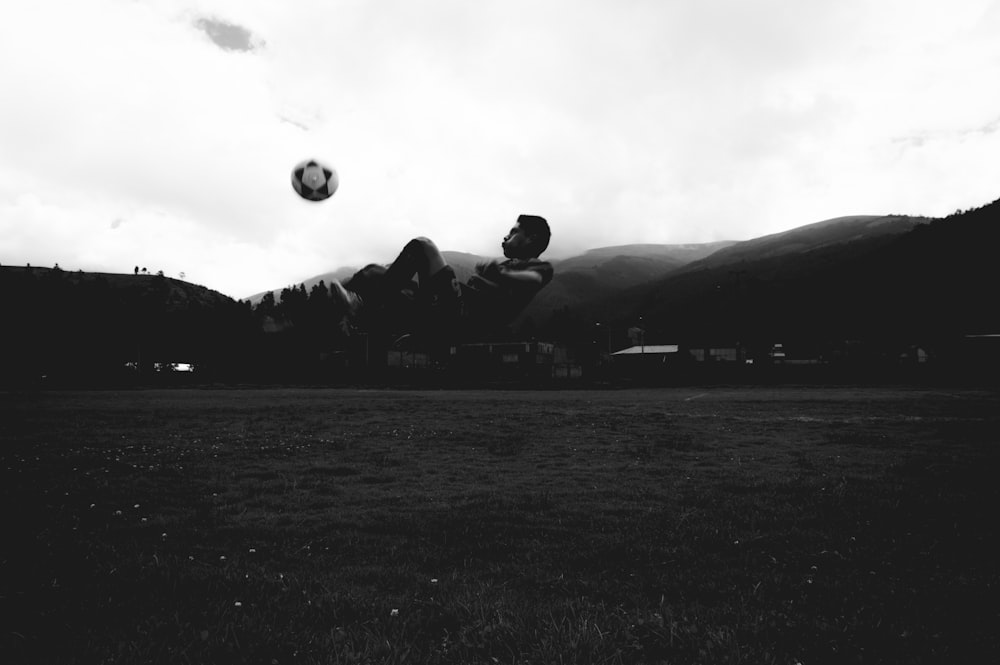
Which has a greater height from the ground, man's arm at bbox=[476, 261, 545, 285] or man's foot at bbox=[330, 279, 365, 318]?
man's arm at bbox=[476, 261, 545, 285]

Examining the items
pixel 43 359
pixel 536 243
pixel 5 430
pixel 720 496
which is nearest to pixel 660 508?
pixel 720 496

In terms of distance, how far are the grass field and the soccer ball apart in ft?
→ 38.3

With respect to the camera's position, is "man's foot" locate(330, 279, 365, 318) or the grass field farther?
"man's foot" locate(330, 279, 365, 318)

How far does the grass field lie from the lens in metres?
4.34

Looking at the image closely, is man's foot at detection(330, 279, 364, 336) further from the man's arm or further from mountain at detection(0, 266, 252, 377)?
mountain at detection(0, 266, 252, 377)

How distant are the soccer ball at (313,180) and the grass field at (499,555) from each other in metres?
11.7

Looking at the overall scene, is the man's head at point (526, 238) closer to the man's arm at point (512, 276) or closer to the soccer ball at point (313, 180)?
the man's arm at point (512, 276)

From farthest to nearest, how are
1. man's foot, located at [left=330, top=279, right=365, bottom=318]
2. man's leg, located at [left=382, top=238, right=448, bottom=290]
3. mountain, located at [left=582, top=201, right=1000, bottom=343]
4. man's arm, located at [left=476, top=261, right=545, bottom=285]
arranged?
1. mountain, located at [left=582, top=201, right=1000, bottom=343]
2. man's arm, located at [left=476, top=261, right=545, bottom=285]
3. man's foot, located at [left=330, top=279, right=365, bottom=318]
4. man's leg, located at [left=382, top=238, right=448, bottom=290]

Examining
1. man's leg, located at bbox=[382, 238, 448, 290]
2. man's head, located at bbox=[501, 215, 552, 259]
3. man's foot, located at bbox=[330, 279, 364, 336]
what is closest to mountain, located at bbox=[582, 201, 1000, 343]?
man's head, located at bbox=[501, 215, 552, 259]

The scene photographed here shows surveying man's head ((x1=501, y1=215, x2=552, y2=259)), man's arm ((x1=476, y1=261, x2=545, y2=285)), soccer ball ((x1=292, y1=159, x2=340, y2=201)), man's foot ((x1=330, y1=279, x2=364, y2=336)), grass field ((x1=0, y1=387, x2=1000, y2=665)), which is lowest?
grass field ((x1=0, y1=387, x2=1000, y2=665))

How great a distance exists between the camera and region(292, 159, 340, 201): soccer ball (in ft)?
74.6

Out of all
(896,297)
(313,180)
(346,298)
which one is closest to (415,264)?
(346,298)

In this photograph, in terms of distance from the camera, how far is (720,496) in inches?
362

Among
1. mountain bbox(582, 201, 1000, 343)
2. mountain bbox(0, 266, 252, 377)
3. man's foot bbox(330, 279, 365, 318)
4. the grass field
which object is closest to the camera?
the grass field
